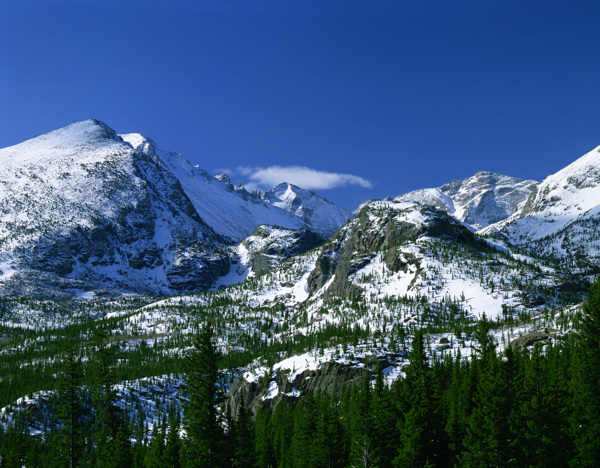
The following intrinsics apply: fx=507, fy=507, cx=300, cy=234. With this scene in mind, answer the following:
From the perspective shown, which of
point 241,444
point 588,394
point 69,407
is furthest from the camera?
point 69,407

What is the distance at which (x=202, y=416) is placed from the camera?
43.4m

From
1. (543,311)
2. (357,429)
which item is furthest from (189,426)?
(543,311)

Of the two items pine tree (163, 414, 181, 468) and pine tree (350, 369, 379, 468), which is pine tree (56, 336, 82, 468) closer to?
pine tree (163, 414, 181, 468)

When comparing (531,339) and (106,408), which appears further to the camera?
(531,339)

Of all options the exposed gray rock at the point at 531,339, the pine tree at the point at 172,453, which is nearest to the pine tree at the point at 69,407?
the pine tree at the point at 172,453

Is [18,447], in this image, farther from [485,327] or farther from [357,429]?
[485,327]

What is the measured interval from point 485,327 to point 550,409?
106 feet

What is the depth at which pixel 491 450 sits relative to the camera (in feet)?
152

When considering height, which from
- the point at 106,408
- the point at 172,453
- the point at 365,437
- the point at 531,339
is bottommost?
the point at 172,453

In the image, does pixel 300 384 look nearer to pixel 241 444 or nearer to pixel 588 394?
pixel 241 444

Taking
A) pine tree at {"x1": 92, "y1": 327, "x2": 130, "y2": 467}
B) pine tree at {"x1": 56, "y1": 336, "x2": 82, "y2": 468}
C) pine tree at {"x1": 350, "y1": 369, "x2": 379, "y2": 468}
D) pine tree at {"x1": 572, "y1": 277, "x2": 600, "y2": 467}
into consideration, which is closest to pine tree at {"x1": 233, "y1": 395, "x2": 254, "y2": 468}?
pine tree at {"x1": 350, "y1": 369, "x2": 379, "y2": 468}

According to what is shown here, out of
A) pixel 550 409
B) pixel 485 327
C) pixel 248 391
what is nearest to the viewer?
Answer: pixel 550 409

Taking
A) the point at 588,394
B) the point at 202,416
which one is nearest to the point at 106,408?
the point at 202,416

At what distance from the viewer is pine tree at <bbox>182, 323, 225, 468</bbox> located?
1705 inches
